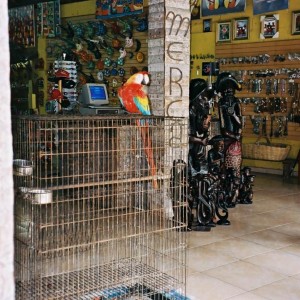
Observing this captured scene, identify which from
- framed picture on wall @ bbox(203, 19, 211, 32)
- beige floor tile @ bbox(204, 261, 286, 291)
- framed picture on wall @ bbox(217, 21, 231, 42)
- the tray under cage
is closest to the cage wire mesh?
the tray under cage

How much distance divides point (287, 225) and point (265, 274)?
1.69 m

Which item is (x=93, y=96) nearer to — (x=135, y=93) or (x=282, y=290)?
(x=135, y=93)

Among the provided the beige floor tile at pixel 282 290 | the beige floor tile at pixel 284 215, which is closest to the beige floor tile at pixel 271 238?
the beige floor tile at pixel 284 215

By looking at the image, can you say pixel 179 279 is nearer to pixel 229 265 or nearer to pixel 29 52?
pixel 229 265

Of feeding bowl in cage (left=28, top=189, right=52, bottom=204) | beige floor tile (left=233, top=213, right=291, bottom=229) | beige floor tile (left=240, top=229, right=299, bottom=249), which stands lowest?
beige floor tile (left=233, top=213, right=291, bottom=229)

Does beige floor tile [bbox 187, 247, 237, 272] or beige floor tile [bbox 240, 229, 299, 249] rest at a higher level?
beige floor tile [bbox 187, 247, 237, 272]

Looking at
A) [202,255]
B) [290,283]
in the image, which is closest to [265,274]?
[290,283]

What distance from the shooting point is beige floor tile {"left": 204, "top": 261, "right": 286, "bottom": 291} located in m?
3.75

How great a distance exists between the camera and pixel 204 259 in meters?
4.32

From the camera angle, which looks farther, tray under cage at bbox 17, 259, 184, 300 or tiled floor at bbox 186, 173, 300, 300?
tiled floor at bbox 186, 173, 300, 300

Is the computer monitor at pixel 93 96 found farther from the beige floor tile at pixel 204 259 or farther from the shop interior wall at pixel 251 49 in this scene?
the shop interior wall at pixel 251 49

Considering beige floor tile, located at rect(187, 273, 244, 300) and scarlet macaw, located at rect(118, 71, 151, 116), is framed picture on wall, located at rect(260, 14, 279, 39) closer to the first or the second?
scarlet macaw, located at rect(118, 71, 151, 116)

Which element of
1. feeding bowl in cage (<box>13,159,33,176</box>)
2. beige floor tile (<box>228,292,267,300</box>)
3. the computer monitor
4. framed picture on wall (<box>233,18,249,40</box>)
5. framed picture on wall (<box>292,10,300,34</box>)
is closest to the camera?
feeding bowl in cage (<box>13,159,33,176</box>)

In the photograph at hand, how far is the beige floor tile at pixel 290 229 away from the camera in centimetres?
520
